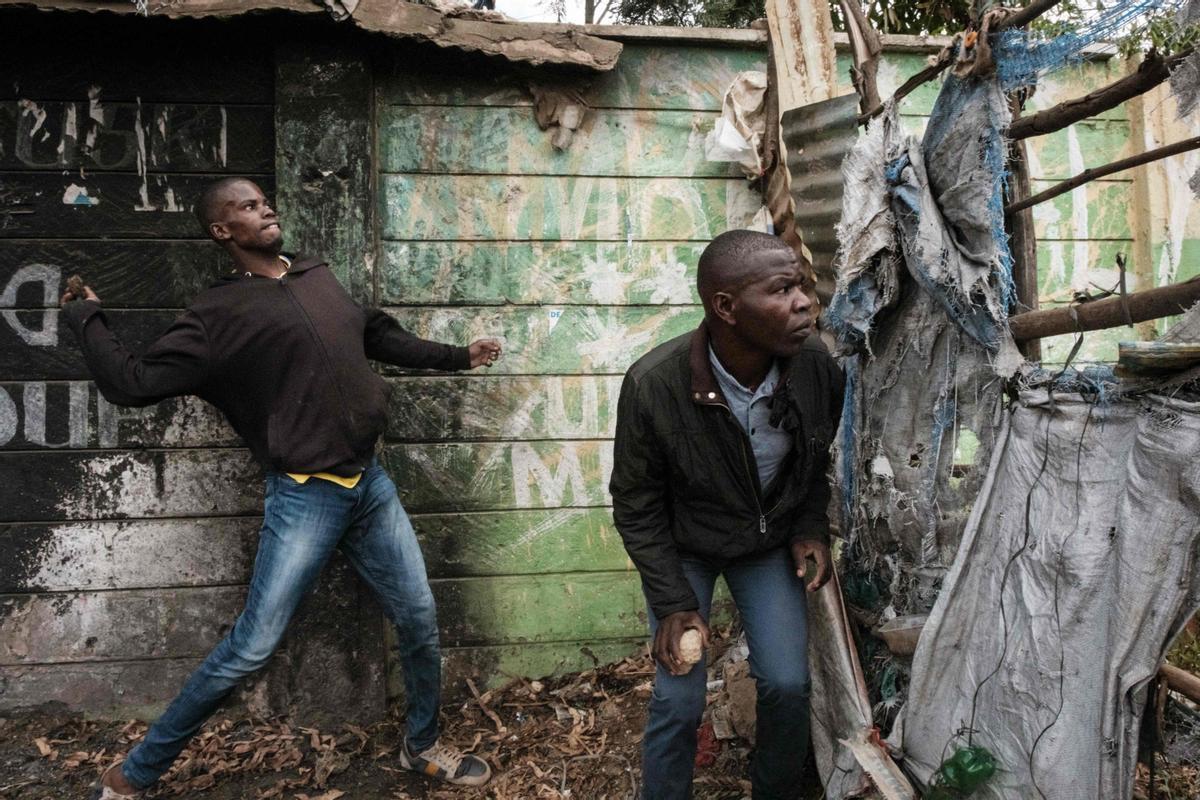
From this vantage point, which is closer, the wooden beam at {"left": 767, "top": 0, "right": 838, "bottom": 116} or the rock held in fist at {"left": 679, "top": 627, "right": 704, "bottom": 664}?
the rock held in fist at {"left": 679, "top": 627, "right": 704, "bottom": 664}

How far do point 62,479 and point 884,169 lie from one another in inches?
135

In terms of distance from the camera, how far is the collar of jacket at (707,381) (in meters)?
2.69

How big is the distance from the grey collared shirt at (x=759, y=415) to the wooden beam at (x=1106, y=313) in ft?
2.25

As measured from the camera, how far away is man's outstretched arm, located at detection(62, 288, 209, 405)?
3072 mm

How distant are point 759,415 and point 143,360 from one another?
1.99m

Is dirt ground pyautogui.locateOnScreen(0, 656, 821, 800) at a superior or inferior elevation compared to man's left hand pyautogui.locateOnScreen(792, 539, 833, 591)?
inferior

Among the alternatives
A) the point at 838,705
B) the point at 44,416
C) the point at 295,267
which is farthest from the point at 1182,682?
the point at 44,416

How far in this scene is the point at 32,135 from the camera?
3.88 meters

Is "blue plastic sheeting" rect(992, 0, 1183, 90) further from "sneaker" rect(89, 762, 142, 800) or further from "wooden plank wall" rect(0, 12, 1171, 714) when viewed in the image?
"sneaker" rect(89, 762, 142, 800)

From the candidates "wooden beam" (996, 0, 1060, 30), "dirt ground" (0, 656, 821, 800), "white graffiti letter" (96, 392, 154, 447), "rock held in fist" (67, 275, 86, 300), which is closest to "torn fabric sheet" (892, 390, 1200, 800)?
"wooden beam" (996, 0, 1060, 30)

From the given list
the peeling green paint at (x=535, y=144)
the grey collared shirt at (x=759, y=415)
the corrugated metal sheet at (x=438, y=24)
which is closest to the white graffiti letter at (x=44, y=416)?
the corrugated metal sheet at (x=438, y=24)

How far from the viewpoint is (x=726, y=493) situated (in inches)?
108

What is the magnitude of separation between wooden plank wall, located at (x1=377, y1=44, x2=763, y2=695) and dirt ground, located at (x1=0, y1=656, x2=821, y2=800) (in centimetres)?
23

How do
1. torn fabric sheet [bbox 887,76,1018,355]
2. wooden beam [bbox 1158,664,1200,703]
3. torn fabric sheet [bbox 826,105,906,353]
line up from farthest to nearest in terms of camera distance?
1. torn fabric sheet [bbox 826,105,906,353]
2. torn fabric sheet [bbox 887,76,1018,355]
3. wooden beam [bbox 1158,664,1200,703]
